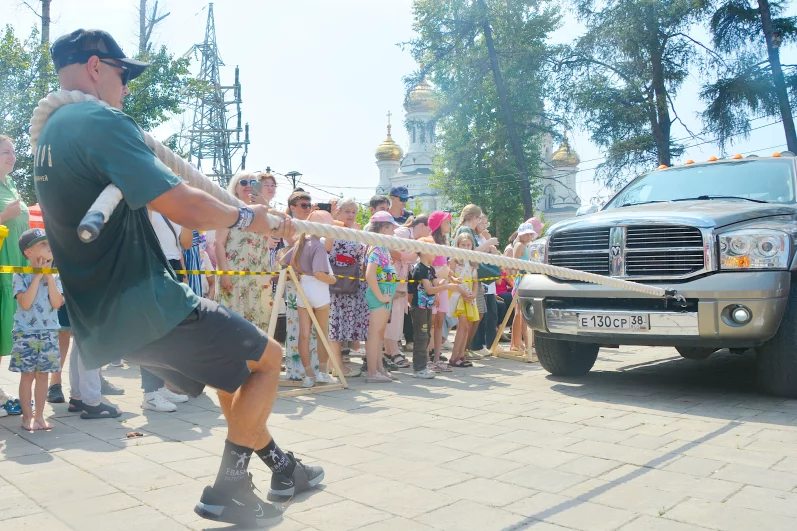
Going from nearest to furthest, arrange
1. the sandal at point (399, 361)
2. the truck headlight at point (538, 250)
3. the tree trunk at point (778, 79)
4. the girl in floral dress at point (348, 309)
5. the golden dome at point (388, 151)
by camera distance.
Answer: the truck headlight at point (538, 250), the girl in floral dress at point (348, 309), the sandal at point (399, 361), the tree trunk at point (778, 79), the golden dome at point (388, 151)

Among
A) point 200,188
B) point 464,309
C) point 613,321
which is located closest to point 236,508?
point 200,188

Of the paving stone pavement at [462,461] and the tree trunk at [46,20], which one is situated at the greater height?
the tree trunk at [46,20]

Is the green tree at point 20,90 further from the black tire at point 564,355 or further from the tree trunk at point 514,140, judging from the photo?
the black tire at point 564,355

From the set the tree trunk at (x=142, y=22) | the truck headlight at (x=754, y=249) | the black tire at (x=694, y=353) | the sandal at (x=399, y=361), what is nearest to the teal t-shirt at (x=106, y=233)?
the truck headlight at (x=754, y=249)

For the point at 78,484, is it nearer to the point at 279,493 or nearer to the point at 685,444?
the point at 279,493

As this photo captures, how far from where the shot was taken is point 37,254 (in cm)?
522

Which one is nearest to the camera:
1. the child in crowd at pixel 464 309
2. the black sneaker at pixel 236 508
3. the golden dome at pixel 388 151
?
the black sneaker at pixel 236 508

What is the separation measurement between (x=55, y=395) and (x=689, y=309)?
540 cm

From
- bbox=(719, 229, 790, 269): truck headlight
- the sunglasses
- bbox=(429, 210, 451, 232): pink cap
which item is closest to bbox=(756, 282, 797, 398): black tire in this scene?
bbox=(719, 229, 790, 269): truck headlight

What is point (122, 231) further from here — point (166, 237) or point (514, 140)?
point (514, 140)

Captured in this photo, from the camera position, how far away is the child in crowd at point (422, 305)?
7.51 metres

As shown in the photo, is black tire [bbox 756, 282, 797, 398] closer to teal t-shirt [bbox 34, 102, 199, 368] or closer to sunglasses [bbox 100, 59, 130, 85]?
teal t-shirt [bbox 34, 102, 199, 368]

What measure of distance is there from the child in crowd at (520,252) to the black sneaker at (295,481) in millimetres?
6042

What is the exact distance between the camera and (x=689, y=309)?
18.1 ft
